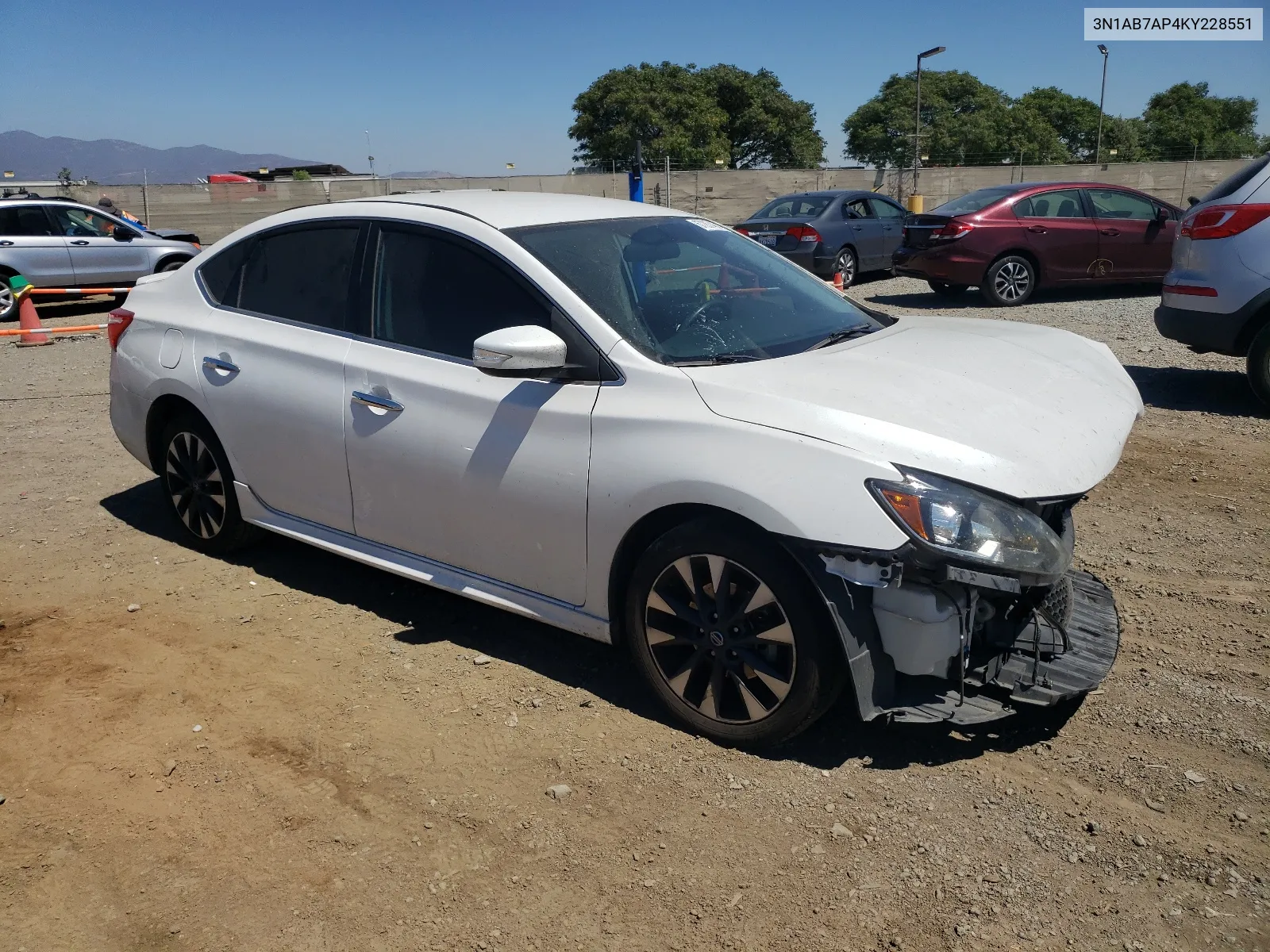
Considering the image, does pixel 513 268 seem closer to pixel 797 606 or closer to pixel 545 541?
pixel 545 541

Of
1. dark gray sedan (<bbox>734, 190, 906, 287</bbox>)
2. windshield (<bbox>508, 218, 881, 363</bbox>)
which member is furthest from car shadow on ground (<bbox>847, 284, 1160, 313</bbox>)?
windshield (<bbox>508, 218, 881, 363</bbox>)

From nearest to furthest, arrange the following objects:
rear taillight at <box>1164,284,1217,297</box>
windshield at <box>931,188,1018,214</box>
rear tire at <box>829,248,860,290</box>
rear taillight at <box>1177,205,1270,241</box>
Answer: rear taillight at <box>1177,205,1270,241</box>
rear taillight at <box>1164,284,1217,297</box>
windshield at <box>931,188,1018,214</box>
rear tire at <box>829,248,860,290</box>

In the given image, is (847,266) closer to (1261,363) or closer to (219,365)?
(1261,363)

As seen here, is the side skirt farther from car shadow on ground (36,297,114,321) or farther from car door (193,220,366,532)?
car shadow on ground (36,297,114,321)

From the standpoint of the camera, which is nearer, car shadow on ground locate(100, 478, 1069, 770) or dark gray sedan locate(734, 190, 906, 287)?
car shadow on ground locate(100, 478, 1069, 770)

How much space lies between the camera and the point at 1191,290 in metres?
7.50

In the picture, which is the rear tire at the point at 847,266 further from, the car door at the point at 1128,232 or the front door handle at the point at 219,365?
the front door handle at the point at 219,365

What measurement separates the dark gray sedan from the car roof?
10.9m

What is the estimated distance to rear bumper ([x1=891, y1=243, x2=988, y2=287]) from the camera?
12695 millimetres

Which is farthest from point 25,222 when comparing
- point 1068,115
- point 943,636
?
point 1068,115

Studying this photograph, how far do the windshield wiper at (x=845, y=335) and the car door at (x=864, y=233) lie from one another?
12131mm

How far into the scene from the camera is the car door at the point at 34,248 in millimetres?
14891

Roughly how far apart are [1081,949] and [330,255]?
3733 millimetres

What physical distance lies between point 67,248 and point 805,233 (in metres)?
11.0
